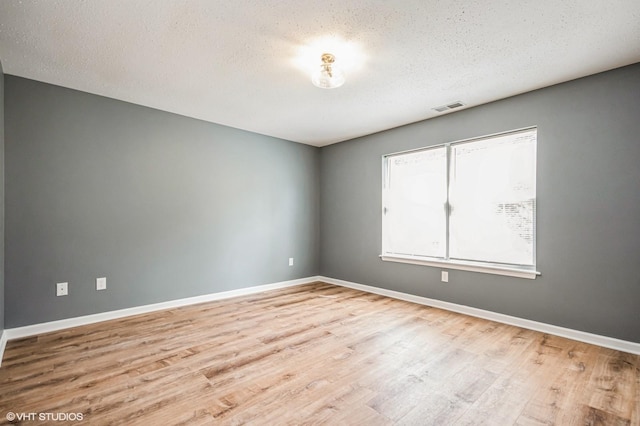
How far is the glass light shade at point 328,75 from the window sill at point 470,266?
2.56 metres

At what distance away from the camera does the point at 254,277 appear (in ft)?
15.1

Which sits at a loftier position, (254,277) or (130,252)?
(130,252)

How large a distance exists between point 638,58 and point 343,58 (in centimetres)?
245

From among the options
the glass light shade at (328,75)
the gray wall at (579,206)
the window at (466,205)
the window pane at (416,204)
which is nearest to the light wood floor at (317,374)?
the gray wall at (579,206)

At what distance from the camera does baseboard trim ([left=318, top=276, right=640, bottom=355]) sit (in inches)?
102

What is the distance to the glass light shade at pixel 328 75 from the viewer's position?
251 cm

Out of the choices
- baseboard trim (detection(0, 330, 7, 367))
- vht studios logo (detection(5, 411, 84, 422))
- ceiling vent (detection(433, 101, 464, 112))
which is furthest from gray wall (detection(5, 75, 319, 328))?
ceiling vent (detection(433, 101, 464, 112))

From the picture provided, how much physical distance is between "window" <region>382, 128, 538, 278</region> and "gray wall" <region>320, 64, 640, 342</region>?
0.12 meters

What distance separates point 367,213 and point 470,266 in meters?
1.71

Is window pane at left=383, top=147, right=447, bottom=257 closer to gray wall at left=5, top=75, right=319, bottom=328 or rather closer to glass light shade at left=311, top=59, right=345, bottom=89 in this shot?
gray wall at left=5, top=75, right=319, bottom=328

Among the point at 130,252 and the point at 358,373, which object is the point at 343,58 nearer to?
the point at 358,373

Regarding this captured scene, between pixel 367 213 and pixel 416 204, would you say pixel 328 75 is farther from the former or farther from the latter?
pixel 367 213

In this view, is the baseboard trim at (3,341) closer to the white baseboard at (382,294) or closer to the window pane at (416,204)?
the white baseboard at (382,294)

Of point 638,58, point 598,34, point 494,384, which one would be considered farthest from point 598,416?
point 638,58
